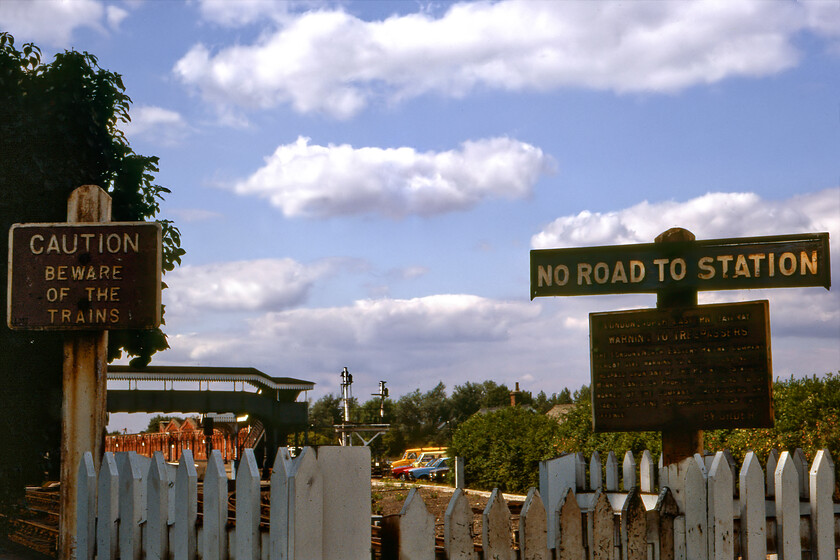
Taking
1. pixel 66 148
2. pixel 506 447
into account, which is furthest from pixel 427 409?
pixel 66 148

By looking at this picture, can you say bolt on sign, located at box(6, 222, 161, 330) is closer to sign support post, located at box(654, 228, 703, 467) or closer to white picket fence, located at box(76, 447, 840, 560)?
white picket fence, located at box(76, 447, 840, 560)

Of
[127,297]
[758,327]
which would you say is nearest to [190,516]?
[127,297]

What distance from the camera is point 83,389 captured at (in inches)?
246

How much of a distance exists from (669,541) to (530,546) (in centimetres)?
113

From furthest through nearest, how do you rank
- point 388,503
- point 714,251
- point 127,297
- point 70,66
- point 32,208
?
point 388,503, point 70,66, point 32,208, point 714,251, point 127,297

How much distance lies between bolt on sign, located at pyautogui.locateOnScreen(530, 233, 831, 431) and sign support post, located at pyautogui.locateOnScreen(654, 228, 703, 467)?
4 cm

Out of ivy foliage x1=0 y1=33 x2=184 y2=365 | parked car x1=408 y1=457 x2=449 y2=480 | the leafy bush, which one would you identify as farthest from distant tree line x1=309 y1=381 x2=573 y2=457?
ivy foliage x1=0 y1=33 x2=184 y2=365

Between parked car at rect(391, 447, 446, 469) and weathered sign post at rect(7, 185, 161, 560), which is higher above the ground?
weathered sign post at rect(7, 185, 161, 560)

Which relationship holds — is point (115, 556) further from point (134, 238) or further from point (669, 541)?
point (669, 541)

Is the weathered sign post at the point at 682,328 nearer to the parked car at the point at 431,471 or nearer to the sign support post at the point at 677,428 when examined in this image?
the sign support post at the point at 677,428

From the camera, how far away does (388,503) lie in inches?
824

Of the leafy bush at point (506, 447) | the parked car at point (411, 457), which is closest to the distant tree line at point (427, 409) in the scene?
the parked car at point (411, 457)

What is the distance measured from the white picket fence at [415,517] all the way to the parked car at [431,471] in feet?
104

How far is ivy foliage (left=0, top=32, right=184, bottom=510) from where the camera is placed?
8.50 m
